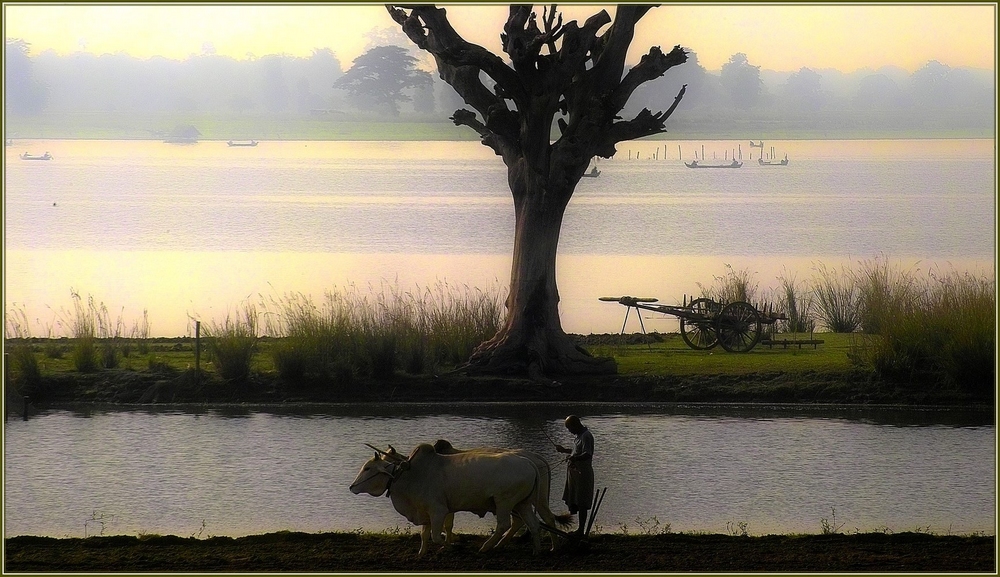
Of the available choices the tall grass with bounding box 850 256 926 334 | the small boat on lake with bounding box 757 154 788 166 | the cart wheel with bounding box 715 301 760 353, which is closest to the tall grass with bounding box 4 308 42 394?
the cart wheel with bounding box 715 301 760 353

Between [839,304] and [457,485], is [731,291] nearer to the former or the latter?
[839,304]

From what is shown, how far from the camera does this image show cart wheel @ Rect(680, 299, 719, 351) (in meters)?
23.5

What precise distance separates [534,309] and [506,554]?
9612 millimetres

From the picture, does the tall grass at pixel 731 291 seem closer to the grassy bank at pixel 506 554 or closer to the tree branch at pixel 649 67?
the tree branch at pixel 649 67

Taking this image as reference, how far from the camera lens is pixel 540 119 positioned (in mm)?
21500

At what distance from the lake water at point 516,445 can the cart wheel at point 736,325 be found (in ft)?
12.1

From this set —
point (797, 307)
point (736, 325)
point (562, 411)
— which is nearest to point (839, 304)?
point (797, 307)

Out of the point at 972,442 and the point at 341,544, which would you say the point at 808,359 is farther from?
the point at 341,544

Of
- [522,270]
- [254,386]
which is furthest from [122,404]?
[522,270]

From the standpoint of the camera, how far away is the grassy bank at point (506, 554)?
1159 cm

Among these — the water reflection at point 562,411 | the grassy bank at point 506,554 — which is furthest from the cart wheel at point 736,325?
the grassy bank at point 506,554

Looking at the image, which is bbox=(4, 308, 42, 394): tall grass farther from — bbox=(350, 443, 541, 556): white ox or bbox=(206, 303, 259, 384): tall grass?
bbox=(350, 443, 541, 556): white ox

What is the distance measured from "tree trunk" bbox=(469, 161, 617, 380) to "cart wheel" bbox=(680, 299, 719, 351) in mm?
3014

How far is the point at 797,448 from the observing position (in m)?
17.1
